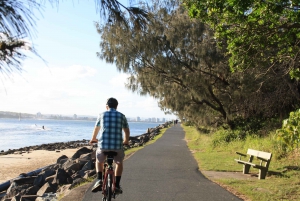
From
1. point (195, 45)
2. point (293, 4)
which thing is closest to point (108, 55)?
point (195, 45)

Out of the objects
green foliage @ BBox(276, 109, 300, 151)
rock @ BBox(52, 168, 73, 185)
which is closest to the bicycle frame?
green foliage @ BBox(276, 109, 300, 151)

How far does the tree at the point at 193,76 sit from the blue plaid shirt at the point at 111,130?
10914 millimetres

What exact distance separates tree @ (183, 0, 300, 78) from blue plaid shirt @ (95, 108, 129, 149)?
15.0ft

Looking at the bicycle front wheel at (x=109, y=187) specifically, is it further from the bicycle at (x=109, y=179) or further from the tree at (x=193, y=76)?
the tree at (x=193, y=76)

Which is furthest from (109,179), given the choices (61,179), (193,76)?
(193,76)

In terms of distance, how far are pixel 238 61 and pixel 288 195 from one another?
16.6ft

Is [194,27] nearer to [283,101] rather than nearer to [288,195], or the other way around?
[283,101]

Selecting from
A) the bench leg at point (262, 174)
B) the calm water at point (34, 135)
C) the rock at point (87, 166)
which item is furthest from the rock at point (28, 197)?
the calm water at point (34, 135)

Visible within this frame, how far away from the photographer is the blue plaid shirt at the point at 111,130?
6.00m

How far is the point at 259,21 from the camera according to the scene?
33.6 feet

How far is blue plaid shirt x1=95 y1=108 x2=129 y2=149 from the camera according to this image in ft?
19.7

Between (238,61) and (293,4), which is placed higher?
(293,4)

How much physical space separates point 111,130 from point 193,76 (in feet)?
44.6

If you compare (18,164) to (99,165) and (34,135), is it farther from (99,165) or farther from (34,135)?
(34,135)
